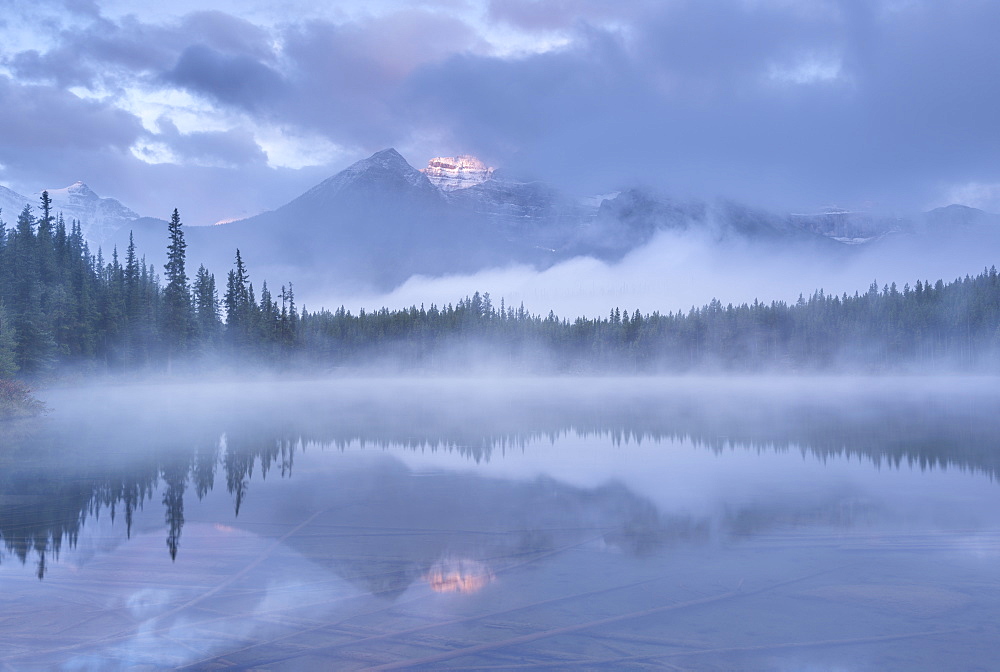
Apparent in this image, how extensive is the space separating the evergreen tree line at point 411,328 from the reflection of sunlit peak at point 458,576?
52153mm

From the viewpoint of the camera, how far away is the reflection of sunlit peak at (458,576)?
10594mm

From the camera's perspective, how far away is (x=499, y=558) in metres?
12.2

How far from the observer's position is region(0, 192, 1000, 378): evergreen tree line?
255 ft

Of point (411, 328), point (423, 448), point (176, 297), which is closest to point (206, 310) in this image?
point (176, 297)

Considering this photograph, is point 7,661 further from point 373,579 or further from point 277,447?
point 277,447

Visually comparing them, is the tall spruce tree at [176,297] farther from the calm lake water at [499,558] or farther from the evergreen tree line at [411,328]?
the calm lake water at [499,558]

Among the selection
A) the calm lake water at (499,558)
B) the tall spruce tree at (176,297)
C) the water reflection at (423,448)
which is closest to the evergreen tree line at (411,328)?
the tall spruce tree at (176,297)

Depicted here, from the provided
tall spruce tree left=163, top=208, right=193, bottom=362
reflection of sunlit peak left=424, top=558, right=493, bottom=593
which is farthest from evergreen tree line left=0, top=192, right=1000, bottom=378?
reflection of sunlit peak left=424, top=558, right=493, bottom=593

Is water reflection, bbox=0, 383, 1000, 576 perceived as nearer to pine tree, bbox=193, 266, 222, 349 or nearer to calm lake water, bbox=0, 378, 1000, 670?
calm lake water, bbox=0, 378, 1000, 670

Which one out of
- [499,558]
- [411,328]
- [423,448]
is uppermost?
[411,328]

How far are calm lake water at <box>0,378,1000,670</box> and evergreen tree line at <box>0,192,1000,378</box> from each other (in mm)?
43665

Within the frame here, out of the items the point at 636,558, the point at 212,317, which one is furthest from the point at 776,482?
the point at 212,317

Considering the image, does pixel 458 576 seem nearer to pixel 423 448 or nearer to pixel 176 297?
pixel 423 448

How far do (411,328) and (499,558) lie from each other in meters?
161
